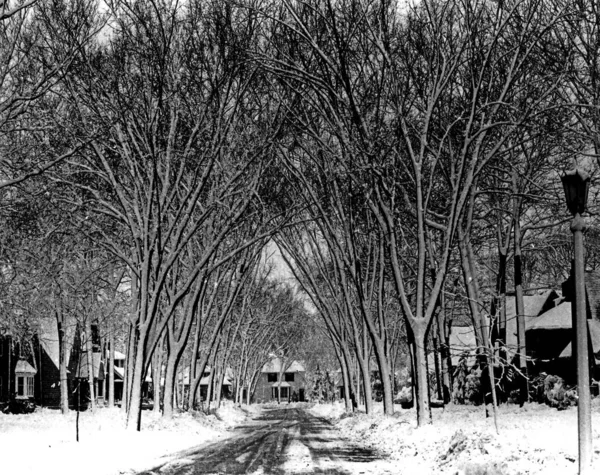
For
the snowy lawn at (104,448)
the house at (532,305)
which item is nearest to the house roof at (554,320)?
the house at (532,305)

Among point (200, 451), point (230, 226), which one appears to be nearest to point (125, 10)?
point (230, 226)

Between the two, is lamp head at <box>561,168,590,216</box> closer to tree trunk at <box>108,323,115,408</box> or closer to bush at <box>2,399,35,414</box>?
tree trunk at <box>108,323,115,408</box>

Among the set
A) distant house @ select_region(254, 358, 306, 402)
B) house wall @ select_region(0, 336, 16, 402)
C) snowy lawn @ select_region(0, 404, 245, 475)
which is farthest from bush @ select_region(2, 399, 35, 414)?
distant house @ select_region(254, 358, 306, 402)

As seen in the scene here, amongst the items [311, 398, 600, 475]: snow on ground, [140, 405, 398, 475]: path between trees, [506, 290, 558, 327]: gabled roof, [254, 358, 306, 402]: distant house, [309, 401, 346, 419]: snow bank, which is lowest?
[254, 358, 306, 402]: distant house

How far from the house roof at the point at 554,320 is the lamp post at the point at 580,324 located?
34.5m

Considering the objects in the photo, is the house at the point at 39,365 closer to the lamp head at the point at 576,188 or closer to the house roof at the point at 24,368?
the house roof at the point at 24,368

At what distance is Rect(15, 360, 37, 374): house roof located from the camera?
62.2 metres

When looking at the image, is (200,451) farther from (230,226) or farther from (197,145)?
(197,145)

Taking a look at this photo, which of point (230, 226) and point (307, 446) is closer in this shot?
point (307, 446)

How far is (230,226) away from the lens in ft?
82.1

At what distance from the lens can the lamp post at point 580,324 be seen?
880 centimetres

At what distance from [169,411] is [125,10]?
14595 mm

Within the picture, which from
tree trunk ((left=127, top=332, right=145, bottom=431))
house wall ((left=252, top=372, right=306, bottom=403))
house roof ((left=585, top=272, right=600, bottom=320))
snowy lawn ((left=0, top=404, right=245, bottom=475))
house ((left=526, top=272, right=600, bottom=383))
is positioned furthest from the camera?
house wall ((left=252, top=372, right=306, bottom=403))

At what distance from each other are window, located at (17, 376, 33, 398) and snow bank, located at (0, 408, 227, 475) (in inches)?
1414
